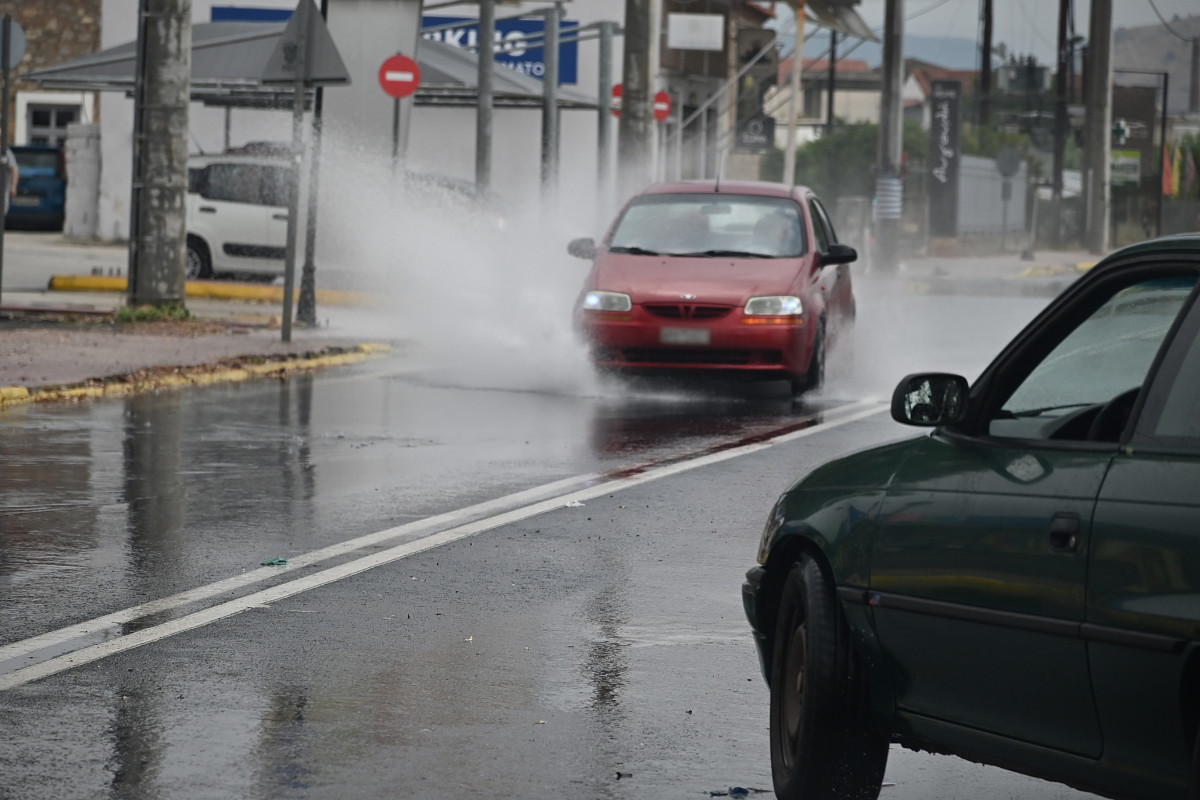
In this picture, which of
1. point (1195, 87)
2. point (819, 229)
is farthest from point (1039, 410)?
point (1195, 87)

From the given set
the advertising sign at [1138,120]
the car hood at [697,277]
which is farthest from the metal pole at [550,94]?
the advertising sign at [1138,120]

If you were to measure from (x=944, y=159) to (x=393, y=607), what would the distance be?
58799mm

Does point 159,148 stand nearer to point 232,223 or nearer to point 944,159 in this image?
point 232,223

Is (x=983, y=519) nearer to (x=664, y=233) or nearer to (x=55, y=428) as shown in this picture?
(x=55, y=428)

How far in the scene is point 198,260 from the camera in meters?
29.2

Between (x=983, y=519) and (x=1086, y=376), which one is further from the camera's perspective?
(x=1086, y=376)

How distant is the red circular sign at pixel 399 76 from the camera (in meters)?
24.2

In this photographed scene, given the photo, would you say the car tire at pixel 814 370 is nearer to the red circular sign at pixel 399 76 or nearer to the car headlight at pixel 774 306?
the car headlight at pixel 774 306

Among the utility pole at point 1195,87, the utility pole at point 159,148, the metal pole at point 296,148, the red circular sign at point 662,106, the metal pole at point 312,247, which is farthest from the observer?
the utility pole at point 1195,87

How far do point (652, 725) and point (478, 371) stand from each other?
42.9ft

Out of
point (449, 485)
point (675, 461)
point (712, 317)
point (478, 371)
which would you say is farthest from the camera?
point (478, 371)

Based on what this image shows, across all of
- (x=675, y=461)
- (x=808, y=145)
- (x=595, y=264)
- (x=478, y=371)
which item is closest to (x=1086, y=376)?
(x=675, y=461)

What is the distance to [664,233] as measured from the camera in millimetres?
17062

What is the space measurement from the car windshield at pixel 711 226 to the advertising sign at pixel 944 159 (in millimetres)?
47844
